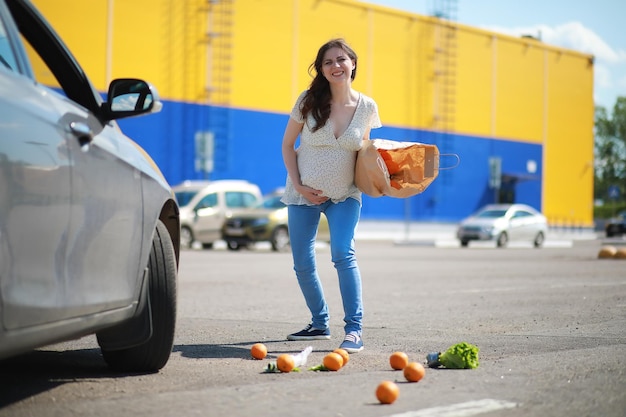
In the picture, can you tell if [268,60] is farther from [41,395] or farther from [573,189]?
[41,395]

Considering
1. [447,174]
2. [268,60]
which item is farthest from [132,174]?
[447,174]

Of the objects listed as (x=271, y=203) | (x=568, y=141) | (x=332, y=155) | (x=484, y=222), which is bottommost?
(x=484, y=222)

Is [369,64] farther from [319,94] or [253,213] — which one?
[319,94]

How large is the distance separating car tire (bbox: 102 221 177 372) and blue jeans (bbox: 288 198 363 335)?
1558mm

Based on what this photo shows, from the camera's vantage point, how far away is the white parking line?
4156 millimetres

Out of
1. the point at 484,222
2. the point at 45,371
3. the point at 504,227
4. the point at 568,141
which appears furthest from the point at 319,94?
the point at 568,141

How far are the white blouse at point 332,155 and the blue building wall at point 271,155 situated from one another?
30706 millimetres

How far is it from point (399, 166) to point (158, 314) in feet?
7.14

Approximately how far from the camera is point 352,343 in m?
6.32

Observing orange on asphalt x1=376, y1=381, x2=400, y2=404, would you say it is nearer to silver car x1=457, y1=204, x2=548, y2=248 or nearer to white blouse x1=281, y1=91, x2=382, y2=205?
white blouse x1=281, y1=91, x2=382, y2=205

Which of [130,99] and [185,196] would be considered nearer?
[130,99]

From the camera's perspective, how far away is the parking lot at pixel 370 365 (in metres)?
4.36

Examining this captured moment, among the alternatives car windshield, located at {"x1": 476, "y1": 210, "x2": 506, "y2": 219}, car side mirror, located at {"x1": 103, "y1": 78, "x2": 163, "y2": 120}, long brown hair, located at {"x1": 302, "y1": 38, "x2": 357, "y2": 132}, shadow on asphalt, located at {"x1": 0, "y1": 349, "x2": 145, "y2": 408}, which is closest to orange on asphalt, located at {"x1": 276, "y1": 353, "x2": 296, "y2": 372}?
shadow on asphalt, located at {"x1": 0, "y1": 349, "x2": 145, "y2": 408}

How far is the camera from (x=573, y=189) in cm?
5966
